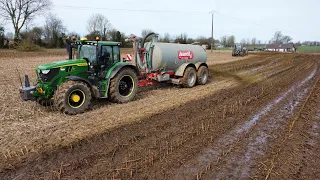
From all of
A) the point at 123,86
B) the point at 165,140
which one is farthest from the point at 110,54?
the point at 165,140

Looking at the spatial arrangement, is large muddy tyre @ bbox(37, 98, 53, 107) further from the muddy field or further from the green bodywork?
the green bodywork

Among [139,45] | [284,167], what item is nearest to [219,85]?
[139,45]

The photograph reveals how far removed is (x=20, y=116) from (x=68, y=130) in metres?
1.90

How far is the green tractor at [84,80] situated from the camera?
6.69m

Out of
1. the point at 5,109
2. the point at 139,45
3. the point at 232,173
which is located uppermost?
the point at 139,45

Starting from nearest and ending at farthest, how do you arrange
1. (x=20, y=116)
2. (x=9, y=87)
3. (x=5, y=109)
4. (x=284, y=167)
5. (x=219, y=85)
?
(x=284, y=167)
(x=20, y=116)
(x=5, y=109)
(x=9, y=87)
(x=219, y=85)

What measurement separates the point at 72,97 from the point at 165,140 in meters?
3.02

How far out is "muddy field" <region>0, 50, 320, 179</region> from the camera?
409cm

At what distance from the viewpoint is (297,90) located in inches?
424

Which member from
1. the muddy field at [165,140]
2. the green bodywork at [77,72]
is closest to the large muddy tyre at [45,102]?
the muddy field at [165,140]

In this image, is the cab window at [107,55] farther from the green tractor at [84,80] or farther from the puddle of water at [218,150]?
the puddle of water at [218,150]

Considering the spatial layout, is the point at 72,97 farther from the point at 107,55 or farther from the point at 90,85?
the point at 107,55

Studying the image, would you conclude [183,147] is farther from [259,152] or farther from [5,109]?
[5,109]

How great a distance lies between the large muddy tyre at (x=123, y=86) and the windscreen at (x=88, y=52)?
0.88 metres
